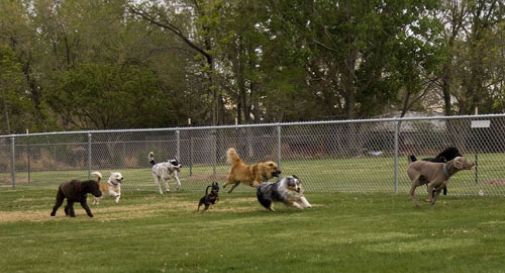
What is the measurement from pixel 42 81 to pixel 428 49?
27.5 meters

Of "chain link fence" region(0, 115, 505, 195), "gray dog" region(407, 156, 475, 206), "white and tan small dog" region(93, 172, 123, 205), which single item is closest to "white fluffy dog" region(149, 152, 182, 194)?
"chain link fence" region(0, 115, 505, 195)

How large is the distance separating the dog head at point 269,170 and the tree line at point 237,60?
23823mm

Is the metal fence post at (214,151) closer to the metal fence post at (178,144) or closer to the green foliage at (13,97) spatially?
the metal fence post at (178,144)

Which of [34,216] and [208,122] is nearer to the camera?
[34,216]

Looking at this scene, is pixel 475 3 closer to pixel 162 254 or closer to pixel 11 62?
pixel 11 62

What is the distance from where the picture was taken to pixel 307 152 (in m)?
18.5

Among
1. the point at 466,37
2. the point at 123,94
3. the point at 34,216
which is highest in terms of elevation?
the point at 466,37

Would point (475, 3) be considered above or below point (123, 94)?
above

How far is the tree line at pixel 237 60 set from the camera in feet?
144

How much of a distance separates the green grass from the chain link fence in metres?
1.66

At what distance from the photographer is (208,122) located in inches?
1973

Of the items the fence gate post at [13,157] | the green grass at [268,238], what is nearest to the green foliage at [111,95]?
the fence gate post at [13,157]

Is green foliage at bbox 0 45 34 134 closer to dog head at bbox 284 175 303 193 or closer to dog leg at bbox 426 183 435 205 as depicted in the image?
dog head at bbox 284 175 303 193

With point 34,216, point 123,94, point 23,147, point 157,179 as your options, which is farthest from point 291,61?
point 34,216
